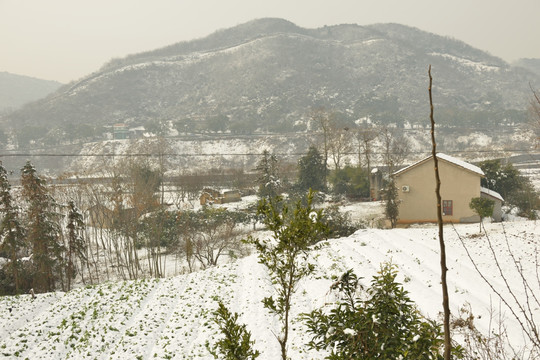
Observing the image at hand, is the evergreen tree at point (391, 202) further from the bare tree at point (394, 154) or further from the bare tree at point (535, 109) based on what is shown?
the bare tree at point (394, 154)

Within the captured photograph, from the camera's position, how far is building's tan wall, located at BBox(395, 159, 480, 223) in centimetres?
2720

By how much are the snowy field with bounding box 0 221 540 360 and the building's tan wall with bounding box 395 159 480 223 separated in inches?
321

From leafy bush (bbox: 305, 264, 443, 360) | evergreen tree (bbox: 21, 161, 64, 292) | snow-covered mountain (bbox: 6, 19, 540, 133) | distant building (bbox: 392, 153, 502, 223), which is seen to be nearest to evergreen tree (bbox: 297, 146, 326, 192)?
distant building (bbox: 392, 153, 502, 223)

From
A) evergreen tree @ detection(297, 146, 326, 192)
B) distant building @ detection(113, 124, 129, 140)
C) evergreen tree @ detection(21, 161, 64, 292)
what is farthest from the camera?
distant building @ detection(113, 124, 129, 140)

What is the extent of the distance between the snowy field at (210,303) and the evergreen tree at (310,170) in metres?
22.3

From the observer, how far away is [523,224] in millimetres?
20297

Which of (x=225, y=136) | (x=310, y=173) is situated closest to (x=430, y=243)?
(x=310, y=173)

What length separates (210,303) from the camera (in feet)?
46.5

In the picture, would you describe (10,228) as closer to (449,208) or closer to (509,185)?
(449,208)

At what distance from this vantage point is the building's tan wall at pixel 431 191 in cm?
2720

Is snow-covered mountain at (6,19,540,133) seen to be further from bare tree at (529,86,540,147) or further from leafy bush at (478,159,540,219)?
bare tree at (529,86,540,147)

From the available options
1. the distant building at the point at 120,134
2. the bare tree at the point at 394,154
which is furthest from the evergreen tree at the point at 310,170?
the distant building at the point at 120,134

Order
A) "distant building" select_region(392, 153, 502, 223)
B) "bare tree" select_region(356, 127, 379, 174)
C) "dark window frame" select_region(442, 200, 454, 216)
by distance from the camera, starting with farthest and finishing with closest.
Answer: "bare tree" select_region(356, 127, 379, 174) → "dark window frame" select_region(442, 200, 454, 216) → "distant building" select_region(392, 153, 502, 223)

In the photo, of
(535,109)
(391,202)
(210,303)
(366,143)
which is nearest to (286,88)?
(366,143)
